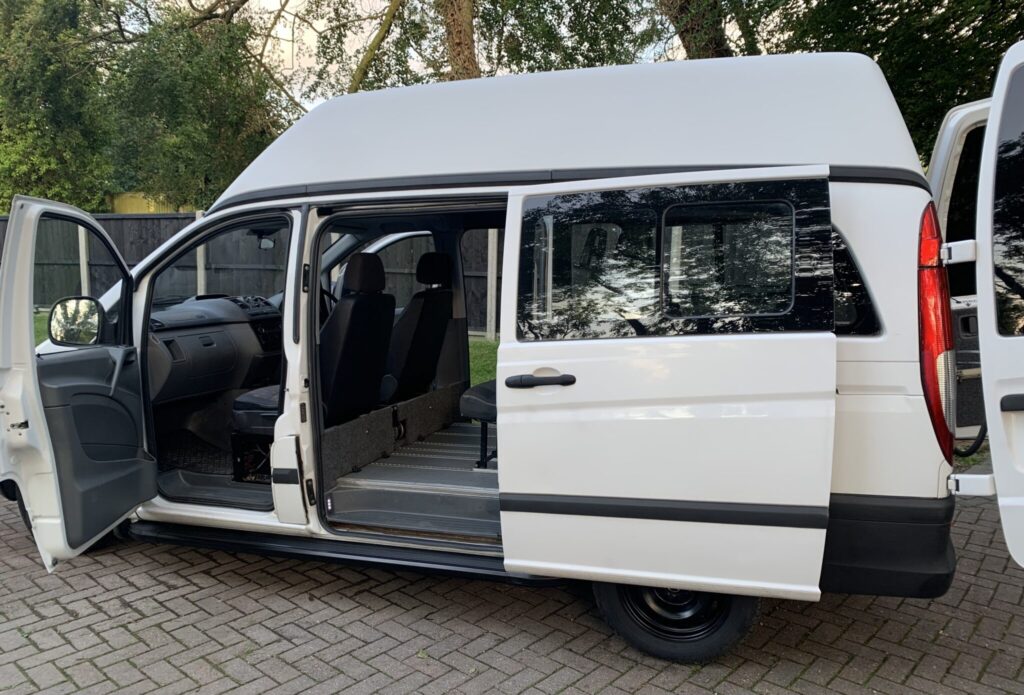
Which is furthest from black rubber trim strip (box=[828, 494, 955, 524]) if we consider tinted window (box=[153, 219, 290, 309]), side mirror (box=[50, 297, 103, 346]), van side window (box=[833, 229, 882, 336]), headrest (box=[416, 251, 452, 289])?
tinted window (box=[153, 219, 290, 309])

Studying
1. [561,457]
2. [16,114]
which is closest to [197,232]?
[561,457]

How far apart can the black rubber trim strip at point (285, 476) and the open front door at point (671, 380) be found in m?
1.08

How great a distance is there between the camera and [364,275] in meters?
4.12

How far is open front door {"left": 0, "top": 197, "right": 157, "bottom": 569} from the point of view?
3258 mm

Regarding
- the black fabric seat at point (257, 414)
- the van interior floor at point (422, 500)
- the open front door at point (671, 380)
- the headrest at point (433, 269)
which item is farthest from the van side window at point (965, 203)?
the black fabric seat at point (257, 414)

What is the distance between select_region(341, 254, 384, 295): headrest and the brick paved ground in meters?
1.53

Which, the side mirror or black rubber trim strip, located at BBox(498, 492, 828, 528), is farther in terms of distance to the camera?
the side mirror

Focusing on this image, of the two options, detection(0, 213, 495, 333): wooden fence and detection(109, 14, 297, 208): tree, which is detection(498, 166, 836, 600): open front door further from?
detection(109, 14, 297, 208): tree

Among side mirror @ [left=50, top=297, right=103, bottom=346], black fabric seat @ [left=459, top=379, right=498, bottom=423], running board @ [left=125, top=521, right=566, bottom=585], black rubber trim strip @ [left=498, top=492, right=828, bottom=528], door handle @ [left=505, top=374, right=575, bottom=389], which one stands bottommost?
running board @ [left=125, top=521, right=566, bottom=585]

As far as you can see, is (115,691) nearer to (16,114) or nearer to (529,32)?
(529,32)

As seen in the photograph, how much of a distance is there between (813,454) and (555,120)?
5.43 feet

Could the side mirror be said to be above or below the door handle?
above

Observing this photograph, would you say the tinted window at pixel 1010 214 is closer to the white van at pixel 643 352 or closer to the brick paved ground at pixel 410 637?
the white van at pixel 643 352

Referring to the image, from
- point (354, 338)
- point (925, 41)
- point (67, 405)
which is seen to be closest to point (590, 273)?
point (354, 338)
